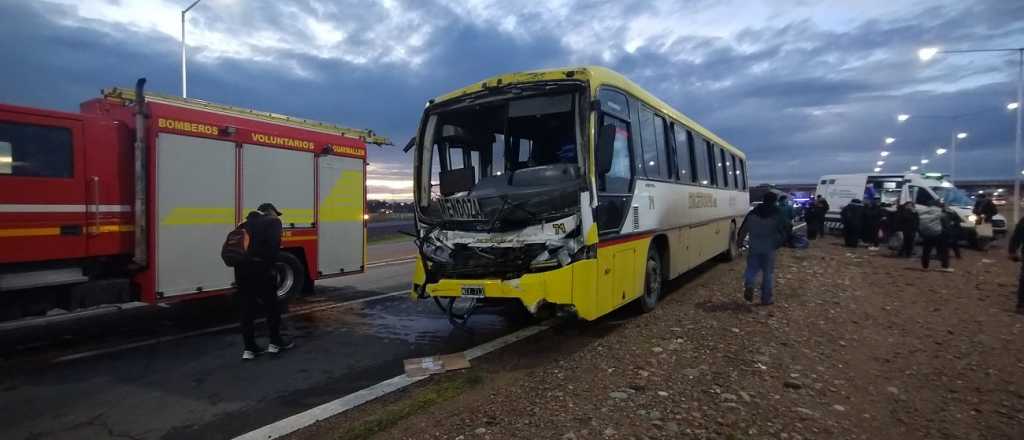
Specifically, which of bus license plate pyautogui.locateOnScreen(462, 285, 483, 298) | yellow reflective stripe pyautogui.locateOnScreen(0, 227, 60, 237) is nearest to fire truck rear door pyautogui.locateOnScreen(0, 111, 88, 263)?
yellow reflective stripe pyautogui.locateOnScreen(0, 227, 60, 237)

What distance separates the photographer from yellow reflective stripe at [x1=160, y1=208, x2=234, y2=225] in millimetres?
6977

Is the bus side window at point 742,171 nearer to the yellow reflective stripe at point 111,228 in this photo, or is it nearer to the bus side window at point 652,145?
the bus side window at point 652,145

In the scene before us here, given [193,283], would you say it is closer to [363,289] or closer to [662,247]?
[363,289]

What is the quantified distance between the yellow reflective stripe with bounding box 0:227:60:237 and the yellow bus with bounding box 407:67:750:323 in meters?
4.09

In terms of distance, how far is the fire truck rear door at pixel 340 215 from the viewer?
9086mm

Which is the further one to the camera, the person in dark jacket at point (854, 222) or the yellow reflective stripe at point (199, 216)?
A: the person in dark jacket at point (854, 222)

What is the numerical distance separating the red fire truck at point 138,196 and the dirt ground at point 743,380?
4395 millimetres

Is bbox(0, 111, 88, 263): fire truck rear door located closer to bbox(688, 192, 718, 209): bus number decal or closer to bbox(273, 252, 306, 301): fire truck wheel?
bbox(273, 252, 306, 301): fire truck wheel

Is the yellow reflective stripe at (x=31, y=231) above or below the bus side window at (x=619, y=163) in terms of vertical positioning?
below

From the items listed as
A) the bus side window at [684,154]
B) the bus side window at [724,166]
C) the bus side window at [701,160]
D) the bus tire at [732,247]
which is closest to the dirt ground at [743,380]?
the bus side window at [684,154]

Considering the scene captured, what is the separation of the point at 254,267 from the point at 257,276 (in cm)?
11

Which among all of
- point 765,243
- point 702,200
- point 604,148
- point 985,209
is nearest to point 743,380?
point 604,148

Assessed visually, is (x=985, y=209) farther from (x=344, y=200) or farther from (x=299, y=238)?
(x=299, y=238)

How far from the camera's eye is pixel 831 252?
1452 centimetres
